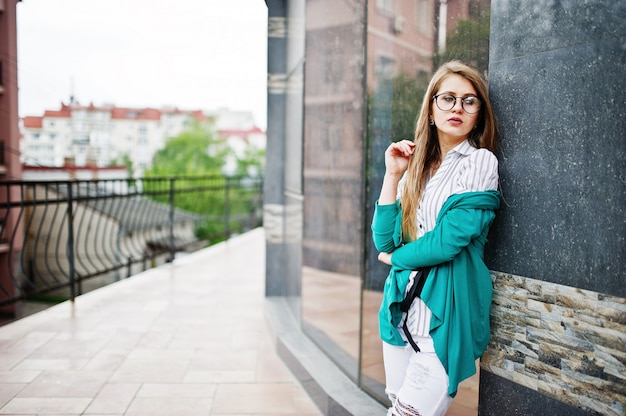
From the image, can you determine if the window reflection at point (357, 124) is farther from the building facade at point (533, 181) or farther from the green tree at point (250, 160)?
the green tree at point (250, 160)

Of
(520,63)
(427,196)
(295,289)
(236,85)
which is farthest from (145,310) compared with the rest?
(236,85)

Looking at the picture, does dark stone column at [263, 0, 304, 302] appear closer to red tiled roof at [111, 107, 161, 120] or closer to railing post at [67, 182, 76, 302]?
railing post at [67, 182, 76, 302]

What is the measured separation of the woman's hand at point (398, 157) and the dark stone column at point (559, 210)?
276mm

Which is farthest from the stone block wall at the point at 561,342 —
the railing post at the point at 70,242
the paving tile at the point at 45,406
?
the railing post at the point at 70,242

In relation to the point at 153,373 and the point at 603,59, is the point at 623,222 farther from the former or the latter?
the point at 153,373

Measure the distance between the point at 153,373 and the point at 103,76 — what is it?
56.8m

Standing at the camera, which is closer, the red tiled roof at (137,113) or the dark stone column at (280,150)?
the dark stone column at (280,150)

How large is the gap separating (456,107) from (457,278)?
1.60 ft

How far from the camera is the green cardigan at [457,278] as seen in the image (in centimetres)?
146

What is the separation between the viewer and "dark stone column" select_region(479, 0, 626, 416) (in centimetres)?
132

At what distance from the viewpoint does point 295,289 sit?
13.6ft

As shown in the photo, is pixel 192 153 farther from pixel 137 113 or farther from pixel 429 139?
pixel 429 139

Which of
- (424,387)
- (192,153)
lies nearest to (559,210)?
(424,387)

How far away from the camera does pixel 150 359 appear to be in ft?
11.1
